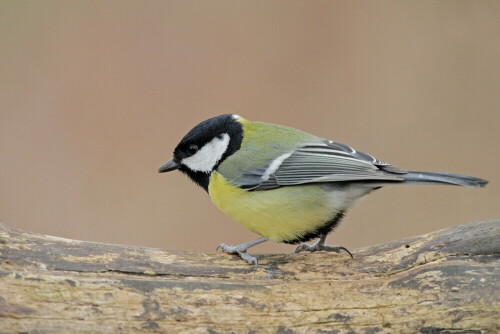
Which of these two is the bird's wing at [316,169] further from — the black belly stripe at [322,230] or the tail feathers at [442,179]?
the black belly stripe at [322,230]

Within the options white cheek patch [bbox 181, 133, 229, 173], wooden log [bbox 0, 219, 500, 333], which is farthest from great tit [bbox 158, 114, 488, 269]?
wooden log [bbox 0, 219, 500, 333]

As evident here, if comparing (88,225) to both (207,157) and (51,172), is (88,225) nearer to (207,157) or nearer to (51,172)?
(51,172)

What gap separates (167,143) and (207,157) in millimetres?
1930

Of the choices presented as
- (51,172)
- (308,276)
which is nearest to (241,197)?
(308,276)

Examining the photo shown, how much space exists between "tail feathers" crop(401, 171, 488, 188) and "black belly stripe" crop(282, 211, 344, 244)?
0.40m

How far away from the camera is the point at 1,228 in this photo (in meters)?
2.44

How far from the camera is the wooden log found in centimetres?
221

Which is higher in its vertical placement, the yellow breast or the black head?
the black head

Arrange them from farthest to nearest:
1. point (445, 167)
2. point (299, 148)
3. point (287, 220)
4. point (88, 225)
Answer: point (445, 167)
point (88, 225)
point (299, 148)
point (287, 220)

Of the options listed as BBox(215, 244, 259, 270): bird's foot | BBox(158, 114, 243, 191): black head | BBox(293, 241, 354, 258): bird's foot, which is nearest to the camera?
BBox(215, 244, 259, 270): bird's foot

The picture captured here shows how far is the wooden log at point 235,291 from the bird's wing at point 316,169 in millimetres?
424

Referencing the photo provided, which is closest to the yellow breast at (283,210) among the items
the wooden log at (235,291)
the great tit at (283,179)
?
the great tit at (283,179)

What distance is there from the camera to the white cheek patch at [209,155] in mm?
3033

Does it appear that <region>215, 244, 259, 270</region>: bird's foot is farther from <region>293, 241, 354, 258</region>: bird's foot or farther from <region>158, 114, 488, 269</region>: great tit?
<region>293, 241, 354, 258</region>: bird's foot
